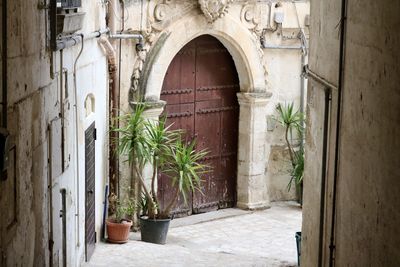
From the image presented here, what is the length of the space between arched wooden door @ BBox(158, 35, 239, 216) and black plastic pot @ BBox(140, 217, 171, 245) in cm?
145

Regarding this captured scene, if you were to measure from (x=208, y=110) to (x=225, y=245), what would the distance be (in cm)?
244

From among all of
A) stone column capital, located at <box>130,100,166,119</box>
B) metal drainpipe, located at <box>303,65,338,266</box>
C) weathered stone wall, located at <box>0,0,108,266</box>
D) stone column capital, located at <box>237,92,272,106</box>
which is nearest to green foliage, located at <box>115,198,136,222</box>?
stone column capital, located at <box>130,100,166,119</box>

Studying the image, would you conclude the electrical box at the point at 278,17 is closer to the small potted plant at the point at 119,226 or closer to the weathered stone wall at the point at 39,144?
the small potted plant at the point at 119,226

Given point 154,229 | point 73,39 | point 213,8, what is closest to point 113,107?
point 154,229

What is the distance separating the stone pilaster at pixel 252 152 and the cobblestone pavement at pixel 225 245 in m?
0.26

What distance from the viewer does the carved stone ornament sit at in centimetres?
1253

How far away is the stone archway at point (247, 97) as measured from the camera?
41.8 ft

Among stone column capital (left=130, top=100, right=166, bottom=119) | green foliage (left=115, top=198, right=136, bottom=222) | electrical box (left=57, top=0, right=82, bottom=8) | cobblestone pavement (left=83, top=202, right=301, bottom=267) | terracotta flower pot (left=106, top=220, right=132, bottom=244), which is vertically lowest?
cobblestone pavement (left=83, top=202, right=301, bottom=267)

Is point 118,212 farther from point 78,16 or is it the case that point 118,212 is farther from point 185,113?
point 78,16

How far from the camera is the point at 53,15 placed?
22.7ft

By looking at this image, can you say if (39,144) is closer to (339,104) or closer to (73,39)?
(73,39)

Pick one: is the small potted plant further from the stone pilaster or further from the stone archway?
the stone pilaster

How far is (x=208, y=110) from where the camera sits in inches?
535

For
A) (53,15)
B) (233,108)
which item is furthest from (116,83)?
(53,15)
